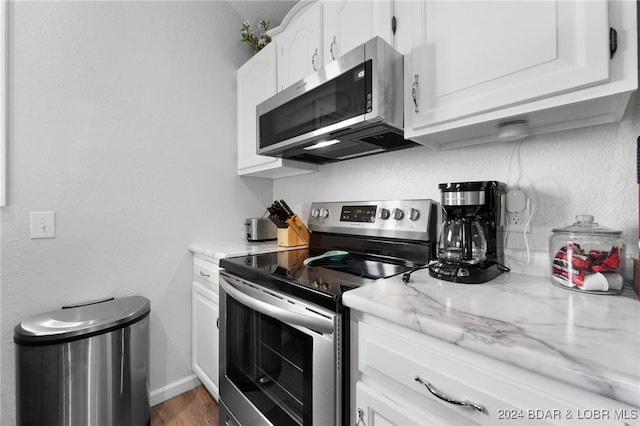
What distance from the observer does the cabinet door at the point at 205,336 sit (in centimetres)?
150

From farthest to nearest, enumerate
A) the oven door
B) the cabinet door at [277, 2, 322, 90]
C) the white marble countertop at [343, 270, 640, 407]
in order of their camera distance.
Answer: the cabinet door at [277, 2, 322, 90], the oven door, the white marble countertop at [343, 270, 640, 407]

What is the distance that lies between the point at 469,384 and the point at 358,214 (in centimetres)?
100

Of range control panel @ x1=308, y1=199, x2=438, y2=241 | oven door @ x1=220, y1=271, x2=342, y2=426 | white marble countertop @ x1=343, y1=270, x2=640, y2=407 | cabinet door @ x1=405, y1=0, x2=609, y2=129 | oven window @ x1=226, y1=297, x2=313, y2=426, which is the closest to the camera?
white marble countertop @ x1=343, y1=270, x2=640, y2=407

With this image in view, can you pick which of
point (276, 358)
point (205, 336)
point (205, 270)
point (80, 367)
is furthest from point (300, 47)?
point (80, 367)

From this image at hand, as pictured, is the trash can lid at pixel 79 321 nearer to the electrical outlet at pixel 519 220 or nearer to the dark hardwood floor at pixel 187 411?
the dark hardwood floor at pixel 187 411

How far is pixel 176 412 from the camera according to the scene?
1.56 metres

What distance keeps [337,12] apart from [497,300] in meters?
1.33

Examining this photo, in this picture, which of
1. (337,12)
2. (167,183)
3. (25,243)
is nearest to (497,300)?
(337,12)

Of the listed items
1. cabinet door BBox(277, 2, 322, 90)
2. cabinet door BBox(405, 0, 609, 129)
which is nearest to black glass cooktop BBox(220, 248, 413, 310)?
cabinet door BBox(405, 0, 609, 129)

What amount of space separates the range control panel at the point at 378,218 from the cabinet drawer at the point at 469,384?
2.09 feet

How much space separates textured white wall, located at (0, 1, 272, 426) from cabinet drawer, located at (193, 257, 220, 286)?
83 millimetres

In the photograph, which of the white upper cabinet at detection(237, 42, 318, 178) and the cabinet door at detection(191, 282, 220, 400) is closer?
the cabinet door at detection(191, 282, 220, 400)

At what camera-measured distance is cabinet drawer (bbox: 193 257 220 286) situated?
1493 mm

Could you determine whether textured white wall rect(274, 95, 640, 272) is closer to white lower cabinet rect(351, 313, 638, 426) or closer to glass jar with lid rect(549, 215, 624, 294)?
glass jar with lid rect(549, 215, 624, 294)
